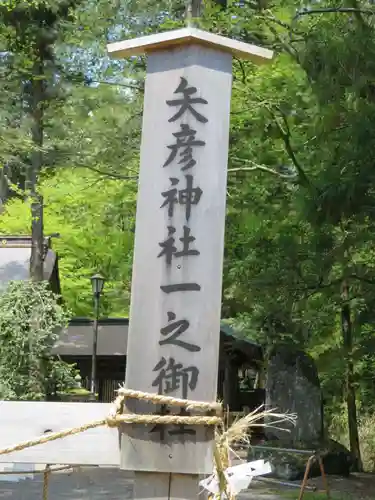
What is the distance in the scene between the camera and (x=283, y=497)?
33.3ft

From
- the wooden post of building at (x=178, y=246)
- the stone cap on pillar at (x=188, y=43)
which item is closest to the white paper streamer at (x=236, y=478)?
the wooden post of building at (x=178, y=246)

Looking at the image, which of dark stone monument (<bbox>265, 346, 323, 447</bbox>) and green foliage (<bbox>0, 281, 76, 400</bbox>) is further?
green foliage (<bbox>0, 281, 76, 400</bbox>)

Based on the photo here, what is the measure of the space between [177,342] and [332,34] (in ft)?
16.6

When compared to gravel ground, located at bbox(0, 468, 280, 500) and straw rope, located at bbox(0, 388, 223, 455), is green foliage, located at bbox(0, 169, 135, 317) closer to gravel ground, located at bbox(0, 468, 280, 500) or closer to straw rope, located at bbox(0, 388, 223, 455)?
gravel ground, located at bbox(0, 468, 280, 500)

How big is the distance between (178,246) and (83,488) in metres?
8.64

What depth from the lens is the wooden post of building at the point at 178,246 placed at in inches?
97.7

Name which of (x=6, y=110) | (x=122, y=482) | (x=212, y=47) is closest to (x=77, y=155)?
(x=6, y=110)

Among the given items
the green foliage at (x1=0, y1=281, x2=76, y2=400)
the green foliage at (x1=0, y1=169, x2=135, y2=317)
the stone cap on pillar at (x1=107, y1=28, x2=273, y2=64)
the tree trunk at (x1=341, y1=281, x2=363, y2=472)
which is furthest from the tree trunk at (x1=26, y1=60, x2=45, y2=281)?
the stone cap on pillar at (x1=107, y1=28, x2=273, y2=64)

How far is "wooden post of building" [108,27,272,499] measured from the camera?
2480mm

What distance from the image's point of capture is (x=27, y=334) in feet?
44.3

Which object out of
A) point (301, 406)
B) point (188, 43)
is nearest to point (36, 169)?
point (301, 406)

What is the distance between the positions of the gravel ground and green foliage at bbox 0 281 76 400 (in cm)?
254

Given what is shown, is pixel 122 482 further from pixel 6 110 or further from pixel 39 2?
pixel 39 2

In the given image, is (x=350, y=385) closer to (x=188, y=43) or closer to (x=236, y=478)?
(x=236, y=478)
